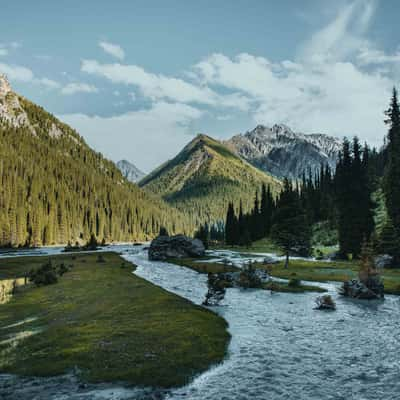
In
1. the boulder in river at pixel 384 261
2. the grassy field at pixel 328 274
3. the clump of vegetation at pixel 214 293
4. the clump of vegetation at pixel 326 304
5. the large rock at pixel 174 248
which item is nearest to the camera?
the clump of vegetation at pixel 326 304

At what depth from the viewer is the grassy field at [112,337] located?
16141 millimetres

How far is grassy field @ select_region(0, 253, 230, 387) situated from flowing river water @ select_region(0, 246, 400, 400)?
40.6 inches

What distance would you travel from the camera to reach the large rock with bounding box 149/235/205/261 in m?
87.9

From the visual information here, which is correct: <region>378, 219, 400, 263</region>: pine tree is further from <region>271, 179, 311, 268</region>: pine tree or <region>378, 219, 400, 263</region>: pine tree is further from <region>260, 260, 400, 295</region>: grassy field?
<region>271, 179, 311, 268</region>: pine tree


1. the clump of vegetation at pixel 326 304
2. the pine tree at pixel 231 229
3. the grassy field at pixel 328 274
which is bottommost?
the grassy field at pixel 328 274

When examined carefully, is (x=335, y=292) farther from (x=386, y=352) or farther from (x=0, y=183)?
(x=0, y=183)

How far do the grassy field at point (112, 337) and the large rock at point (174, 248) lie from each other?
5165cm

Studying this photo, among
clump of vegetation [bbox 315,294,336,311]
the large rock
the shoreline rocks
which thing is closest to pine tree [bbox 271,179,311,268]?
the shoreline rocks

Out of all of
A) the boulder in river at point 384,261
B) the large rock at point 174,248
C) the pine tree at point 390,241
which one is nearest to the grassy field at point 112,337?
the boulder in river at point 384,261

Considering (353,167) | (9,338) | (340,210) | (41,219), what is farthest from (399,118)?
(41,219)

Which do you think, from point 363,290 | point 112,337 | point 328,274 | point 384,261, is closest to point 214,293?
point 112,337

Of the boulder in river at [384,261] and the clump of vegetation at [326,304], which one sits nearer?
the clump of vegetation at [326,304]

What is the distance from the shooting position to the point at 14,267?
6706cm

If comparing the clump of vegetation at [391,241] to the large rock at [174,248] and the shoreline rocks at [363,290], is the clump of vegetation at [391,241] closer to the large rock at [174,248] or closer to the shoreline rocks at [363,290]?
the shoreline rocks at [363,290]
